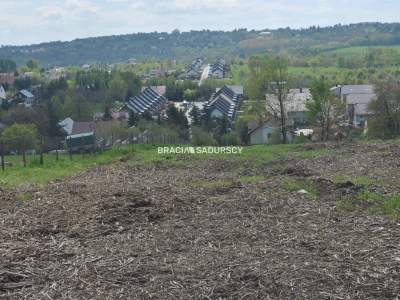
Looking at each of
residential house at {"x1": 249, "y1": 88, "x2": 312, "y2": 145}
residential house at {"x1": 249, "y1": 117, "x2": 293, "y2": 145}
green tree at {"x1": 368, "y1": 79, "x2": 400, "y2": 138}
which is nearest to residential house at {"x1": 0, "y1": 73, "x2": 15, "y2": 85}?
residential house at {"x1": 249, "y1": 88, "x2": 312, "y2": 145}

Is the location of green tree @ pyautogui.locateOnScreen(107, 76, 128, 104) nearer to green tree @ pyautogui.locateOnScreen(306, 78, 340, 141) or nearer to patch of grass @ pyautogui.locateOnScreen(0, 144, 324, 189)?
green tree @ pyautogui.locateOnScreen(306, 78, 340, 141)

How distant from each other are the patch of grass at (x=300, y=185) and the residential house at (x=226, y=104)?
1666 inches

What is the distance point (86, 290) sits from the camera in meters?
6.39

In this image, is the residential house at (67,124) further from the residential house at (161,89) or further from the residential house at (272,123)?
the residential house at (161,89)

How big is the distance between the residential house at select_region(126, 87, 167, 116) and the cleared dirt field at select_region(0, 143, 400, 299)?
52220mm

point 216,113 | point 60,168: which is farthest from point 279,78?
point 216,113

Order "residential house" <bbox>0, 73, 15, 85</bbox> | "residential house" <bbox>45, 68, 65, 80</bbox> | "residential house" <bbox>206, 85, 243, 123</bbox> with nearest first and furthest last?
"residential house" <bbox>206, 85, 243, 123</bbox>
"residential house" <bbox>0, 73, 15, 85</bbox>
"residential house" <bbox>45, 68, 65, 80</bbox>

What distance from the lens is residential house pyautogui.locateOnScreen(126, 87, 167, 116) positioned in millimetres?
67250

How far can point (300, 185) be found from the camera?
504 inches

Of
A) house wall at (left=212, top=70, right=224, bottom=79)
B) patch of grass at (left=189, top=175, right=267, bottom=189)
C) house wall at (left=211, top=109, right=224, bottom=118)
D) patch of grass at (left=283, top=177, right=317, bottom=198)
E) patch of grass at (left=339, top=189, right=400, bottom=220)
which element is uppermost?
house wall at (left=212, top=70, right=224, bottom=79)

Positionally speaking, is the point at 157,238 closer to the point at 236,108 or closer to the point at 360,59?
the point at 236,108

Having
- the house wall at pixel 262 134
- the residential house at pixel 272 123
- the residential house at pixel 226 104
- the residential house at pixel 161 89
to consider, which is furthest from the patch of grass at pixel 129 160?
the residential house at pixel 161 89

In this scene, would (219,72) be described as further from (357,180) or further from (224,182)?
(357,180)

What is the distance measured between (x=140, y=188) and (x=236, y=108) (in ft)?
185
